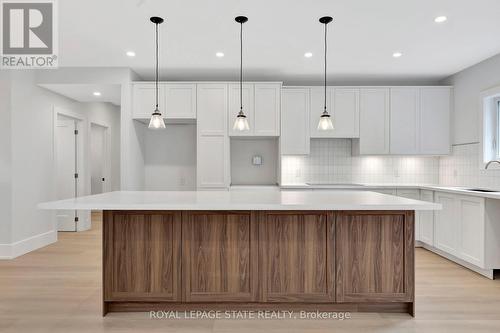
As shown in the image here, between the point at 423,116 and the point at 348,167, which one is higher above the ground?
the point at 423,116

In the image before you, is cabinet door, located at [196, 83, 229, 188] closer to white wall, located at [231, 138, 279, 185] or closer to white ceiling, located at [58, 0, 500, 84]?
white ceiling, located at [58, 0, 500, 84]

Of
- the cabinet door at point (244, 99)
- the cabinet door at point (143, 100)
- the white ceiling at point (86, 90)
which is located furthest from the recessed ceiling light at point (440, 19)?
the white ceiling at point (86, 90)

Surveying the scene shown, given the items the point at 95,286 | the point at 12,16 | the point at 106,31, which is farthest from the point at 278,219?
the point at 12,16

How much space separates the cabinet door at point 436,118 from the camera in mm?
4871

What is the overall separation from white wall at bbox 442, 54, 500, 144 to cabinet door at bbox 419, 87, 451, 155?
12 centimetres

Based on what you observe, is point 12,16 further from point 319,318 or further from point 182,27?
point 319,318

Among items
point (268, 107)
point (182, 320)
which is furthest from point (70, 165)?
point (182, 320)

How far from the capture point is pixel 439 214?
422 cm

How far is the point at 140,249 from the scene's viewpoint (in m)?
2.53

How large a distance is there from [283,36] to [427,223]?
10.9ft

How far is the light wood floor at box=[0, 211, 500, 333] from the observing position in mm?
2363

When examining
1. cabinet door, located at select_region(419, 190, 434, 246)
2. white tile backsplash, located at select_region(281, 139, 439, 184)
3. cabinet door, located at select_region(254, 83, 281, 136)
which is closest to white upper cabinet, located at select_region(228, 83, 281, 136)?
cabinet door, located at select_region(254, 83, 281, 136)

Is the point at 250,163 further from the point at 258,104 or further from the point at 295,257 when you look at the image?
the point at 295,257

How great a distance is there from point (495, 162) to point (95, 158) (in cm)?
736
